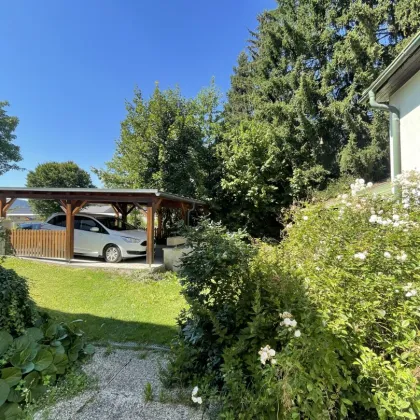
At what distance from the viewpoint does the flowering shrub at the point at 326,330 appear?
5.48ft

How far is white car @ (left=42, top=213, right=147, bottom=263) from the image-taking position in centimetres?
892

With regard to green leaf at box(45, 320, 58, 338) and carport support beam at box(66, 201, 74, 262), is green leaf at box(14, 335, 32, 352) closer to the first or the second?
green leaf at box(45, 320, 58, 338)

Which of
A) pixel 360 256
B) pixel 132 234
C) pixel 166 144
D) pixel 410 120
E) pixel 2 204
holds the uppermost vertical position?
pixel 166 144

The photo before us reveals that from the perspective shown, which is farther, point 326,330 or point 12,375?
point 12,375

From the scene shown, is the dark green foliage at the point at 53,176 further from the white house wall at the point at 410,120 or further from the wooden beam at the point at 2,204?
the white house wall at the point at 410,120

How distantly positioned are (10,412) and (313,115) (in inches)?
605

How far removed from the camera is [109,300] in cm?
575

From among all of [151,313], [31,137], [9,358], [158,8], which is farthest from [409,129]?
[31,137]

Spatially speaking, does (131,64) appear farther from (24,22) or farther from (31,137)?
(31,137)

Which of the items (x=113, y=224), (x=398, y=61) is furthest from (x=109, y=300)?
(x=398, y=61)

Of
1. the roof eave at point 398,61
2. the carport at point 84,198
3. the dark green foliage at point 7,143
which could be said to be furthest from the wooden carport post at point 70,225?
the dark green foliage at point 7,143

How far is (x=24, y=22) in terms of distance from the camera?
8.04 meters

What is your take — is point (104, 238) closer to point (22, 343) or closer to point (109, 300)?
point (109, 300)

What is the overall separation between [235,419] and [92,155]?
21.3 m
